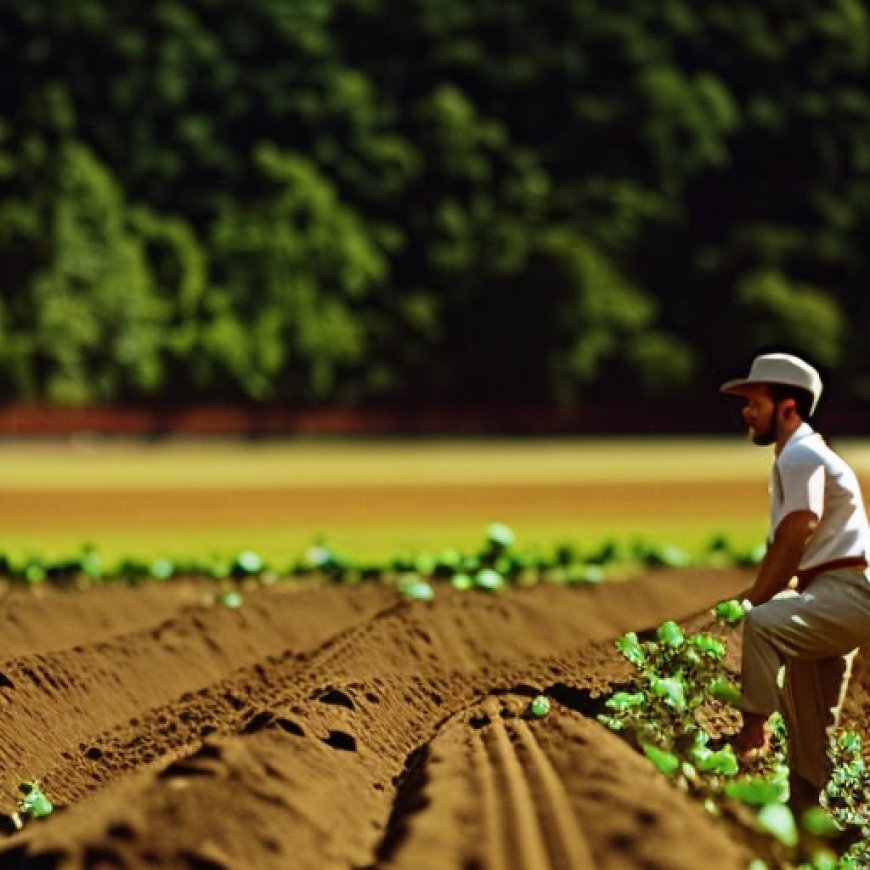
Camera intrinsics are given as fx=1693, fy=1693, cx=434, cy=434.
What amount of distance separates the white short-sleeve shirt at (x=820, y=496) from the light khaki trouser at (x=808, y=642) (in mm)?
90

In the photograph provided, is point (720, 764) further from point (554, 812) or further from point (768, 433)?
point (768, 433)

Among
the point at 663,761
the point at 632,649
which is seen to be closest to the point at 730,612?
the point at 632,649

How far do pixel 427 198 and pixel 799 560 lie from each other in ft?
187

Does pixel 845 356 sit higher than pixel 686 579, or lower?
lower

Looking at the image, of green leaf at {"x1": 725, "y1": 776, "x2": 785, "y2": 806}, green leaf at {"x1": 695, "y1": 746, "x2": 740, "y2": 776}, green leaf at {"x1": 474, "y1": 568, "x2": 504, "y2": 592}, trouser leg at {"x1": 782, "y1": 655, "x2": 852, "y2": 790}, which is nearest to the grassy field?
green leaf at {"x1": 474, "y1": 568, "x2": 504, "y2": 592}

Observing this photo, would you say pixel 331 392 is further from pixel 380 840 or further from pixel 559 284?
pixel 380 840

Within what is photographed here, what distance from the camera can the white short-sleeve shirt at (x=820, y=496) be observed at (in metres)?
5.80

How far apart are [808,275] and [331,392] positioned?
59.7 ft

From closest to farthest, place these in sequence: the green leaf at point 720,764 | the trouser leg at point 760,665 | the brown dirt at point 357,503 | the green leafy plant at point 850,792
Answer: the green leaf at point 720,764, the trouser leg at point 760,665, the green leafy plant at point 850,792, the brown dirt at point 357,503

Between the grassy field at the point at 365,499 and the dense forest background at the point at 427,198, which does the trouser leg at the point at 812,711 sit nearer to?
the grassy field at the point at 365,499

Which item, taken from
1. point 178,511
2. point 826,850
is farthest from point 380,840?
point 178,511

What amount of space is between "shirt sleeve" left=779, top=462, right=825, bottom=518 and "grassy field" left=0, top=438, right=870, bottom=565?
7258 millimetres

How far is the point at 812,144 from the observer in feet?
215

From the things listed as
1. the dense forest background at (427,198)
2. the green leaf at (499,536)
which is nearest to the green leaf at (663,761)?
the green leaf at (499,536)
